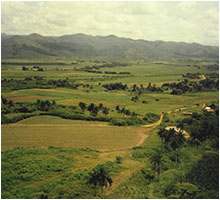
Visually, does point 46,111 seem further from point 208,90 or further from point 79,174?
point 208,90

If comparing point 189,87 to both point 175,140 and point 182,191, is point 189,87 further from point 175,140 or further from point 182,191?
point 182,191

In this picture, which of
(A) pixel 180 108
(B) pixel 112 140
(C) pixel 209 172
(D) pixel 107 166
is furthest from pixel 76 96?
(C) pixel 209 172

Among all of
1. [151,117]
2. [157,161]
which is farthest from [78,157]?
[151,117]

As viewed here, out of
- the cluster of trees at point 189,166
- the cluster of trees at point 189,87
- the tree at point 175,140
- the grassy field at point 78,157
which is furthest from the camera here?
the cluster of trees at point 189,87

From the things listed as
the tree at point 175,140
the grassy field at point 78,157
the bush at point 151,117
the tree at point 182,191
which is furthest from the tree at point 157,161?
the bush at point 151,117

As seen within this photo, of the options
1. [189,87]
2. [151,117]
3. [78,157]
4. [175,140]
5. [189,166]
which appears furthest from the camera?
[189,87]

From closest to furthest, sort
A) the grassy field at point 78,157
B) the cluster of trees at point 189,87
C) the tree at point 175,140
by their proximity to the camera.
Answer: the grassy field at point 78,157
the tree at point 175,140
the cluster of trees at point 189,87

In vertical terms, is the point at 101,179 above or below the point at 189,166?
above

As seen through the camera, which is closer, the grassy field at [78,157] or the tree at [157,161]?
the grassy field at [78,157]

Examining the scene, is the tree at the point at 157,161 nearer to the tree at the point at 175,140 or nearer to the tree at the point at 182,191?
the tree at the point at 182,191

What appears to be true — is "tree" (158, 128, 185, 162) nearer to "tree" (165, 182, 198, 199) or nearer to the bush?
"tree" (165, 182, 198, 199)

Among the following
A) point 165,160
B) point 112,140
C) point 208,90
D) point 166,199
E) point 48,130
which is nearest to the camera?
point 166,199
